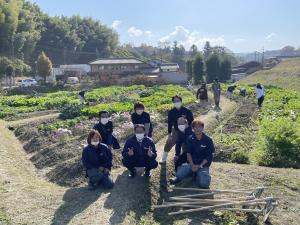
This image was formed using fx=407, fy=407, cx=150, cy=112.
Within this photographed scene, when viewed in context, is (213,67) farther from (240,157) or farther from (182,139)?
(182,139)

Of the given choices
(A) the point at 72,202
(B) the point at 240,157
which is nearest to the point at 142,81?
(B) the point at 240,157

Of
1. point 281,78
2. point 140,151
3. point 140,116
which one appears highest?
point 140,116

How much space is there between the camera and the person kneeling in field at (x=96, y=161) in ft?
28.3

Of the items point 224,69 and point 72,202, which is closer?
point 72,202

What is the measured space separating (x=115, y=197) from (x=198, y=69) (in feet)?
171

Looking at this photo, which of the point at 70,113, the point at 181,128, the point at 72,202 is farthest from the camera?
the point at 70,113

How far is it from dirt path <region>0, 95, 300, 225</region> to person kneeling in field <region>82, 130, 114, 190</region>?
10.0 inches

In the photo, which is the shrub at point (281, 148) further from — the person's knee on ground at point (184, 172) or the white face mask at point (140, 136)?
the white face mask at point (140, 136)

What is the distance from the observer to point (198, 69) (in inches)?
2330

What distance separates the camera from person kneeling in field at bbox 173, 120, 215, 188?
8.37 m

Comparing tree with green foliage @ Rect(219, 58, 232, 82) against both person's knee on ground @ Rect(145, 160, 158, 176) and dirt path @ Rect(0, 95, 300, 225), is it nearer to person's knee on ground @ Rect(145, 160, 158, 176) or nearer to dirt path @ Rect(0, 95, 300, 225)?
dirt path @ Rect(0, 95, 300, 225)

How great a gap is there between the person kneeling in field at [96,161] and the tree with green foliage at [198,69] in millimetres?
51148

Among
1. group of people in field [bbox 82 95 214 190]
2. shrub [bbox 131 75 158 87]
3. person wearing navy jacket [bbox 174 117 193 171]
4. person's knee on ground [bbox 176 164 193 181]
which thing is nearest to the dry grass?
shrub [bbox 131 75 158 87]

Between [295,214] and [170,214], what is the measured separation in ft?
7.85
